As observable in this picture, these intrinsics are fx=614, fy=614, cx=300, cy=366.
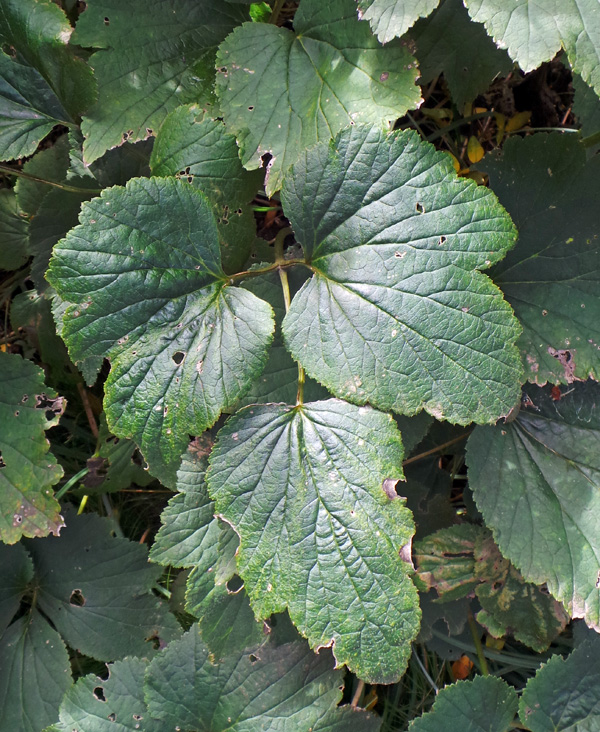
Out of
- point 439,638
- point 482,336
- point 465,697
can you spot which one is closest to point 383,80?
point 482,336

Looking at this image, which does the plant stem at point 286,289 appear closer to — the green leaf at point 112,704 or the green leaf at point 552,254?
the green leaf at point 552,254

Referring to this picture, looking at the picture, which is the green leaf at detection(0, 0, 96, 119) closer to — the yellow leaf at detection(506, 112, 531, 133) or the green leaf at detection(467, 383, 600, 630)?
the green leaf at detection(467, 383, 600, 630)

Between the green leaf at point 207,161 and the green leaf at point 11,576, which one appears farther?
the green leaf at point 11,576

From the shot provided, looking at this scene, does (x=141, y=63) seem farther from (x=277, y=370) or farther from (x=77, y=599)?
(x=77, y=599)

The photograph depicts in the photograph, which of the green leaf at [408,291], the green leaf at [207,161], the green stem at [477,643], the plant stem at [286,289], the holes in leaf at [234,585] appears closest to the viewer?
the green leaf at [408,291]

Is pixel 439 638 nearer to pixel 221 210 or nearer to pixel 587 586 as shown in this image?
pixel 587 586

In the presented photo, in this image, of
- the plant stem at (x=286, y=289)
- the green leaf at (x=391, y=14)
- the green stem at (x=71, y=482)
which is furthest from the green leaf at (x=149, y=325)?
the green stem at (x=71, y=482)
